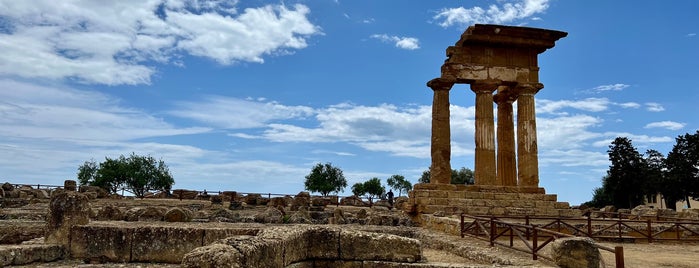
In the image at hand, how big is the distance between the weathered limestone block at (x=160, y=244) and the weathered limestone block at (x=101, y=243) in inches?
5.8

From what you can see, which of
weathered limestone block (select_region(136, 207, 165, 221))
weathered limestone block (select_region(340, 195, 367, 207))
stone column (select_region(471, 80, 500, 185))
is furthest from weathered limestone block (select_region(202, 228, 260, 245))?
weathered limestone block (select_region(340, 195, 367, 207))

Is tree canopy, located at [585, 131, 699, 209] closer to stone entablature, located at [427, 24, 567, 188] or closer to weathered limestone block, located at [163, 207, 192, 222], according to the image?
stone entablature, located at [427, 24, 567, 188]

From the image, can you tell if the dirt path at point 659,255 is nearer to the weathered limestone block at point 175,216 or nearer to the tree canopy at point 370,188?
the weathered limestone block at point 175,216

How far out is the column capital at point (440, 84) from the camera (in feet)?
71.8

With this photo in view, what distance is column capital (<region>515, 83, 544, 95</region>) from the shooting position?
22.7 m

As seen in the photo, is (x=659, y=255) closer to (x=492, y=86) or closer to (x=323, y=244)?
(x=323, y=244)

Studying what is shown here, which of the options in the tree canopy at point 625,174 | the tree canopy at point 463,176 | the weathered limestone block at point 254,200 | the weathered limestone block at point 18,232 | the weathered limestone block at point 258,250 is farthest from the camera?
the tree canopy at point 463,176

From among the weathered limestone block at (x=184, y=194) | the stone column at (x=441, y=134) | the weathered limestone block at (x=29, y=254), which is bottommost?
the weathered limestone block at (x=29, y=254)

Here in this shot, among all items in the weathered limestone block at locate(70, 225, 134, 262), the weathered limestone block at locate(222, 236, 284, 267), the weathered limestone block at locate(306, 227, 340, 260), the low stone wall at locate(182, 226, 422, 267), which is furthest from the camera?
the weathered limestone block at locate(70, 225, 134, 262)

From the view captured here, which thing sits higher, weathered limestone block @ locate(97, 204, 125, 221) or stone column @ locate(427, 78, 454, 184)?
stone column @ locate(427, 78, 454, 184)

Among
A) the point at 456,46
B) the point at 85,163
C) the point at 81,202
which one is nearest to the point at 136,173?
the point at 85,163

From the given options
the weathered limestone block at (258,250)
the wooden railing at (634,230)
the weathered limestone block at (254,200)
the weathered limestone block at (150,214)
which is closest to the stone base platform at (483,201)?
the wooden railing at (634,230)

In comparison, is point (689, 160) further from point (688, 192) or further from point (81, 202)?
point (81, 202)

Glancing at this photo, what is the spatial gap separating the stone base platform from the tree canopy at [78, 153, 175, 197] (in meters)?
52.2
